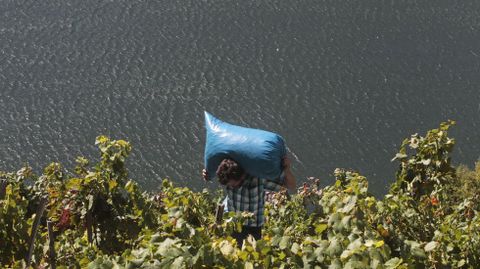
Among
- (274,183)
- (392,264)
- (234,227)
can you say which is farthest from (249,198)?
(392,264)

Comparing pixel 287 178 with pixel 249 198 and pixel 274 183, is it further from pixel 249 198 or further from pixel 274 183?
pixel 249 198

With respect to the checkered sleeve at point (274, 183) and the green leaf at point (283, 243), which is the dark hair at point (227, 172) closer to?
the checkered sleeve at point (274, 183)

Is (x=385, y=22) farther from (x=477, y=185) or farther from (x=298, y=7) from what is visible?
(x=477, y=185)

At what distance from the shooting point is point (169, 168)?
1462cm

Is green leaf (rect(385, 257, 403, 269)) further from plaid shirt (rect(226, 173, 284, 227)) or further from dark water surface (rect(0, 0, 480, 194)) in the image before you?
dark water surface (rect(0, 0, 480, 194))

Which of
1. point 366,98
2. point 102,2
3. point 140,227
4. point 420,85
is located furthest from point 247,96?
point 140,227

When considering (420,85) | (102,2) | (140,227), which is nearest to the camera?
(140,227)

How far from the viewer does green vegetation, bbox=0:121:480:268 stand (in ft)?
9.03

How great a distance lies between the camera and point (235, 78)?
17281 millimetres

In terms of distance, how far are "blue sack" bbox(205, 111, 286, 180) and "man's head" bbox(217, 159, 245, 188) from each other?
5.1 inches

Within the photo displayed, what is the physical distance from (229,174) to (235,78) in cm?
1302

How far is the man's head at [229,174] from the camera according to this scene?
14.3 ft

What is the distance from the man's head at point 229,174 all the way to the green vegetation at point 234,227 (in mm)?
231

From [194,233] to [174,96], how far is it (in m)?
13.7
